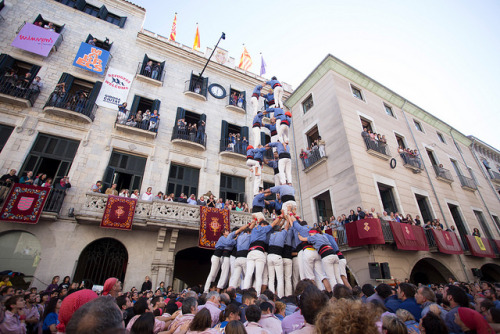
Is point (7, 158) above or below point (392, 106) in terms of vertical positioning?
below

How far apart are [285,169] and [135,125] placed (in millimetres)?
9297

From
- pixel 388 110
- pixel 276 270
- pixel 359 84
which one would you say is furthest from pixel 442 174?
pixel 276 270

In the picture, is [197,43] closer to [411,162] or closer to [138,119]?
[138,119]

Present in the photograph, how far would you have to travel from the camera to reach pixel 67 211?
406 inches

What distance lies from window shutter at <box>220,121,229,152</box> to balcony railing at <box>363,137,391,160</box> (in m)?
8.60

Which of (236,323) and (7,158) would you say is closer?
(236,323)

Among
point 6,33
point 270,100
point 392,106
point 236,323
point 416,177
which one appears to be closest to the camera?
point 236,323

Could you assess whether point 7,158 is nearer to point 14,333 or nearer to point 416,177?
point 14,333

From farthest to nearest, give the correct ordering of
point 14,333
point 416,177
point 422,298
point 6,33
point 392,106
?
point 392,106
point 416,177
point 6,33
point 422,298
point 14,333

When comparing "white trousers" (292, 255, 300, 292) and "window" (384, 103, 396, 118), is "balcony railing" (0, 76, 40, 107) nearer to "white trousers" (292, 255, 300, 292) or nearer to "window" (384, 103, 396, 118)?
"white trousers" (292, 255, 300, 292)

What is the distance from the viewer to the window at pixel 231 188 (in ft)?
48.3

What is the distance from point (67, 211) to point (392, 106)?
864 inches

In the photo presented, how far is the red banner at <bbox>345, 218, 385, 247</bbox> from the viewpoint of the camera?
10.6 meters

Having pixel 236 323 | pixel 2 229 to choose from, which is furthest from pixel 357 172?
pixel 2 229
